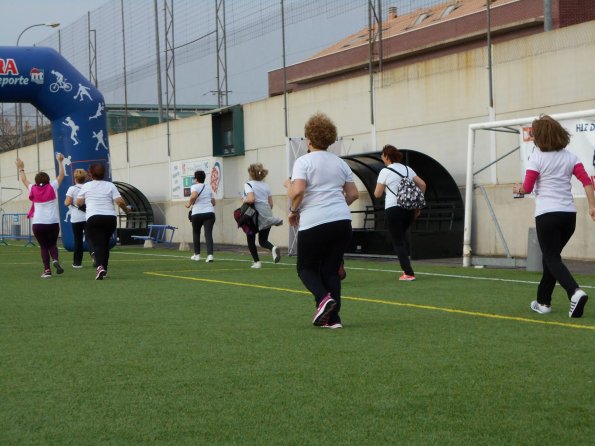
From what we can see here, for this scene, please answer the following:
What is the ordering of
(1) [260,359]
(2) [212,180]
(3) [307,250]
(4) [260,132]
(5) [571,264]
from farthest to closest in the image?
(2) [212,180]
(4) [260,132]
(5) [571,264]
(3) [307,250]
(1) [260,359]

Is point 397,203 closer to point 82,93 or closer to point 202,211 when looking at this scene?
point 202,211

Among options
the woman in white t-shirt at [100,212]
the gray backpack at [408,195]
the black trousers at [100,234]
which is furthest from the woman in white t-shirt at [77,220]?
the gray backpack at [408,195]

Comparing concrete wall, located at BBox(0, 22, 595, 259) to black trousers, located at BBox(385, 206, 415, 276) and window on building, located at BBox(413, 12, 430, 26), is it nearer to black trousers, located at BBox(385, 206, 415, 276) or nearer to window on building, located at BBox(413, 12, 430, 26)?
window on building, located at BBox(413, 12, 430, 26)

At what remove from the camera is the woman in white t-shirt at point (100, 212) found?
1500 cm

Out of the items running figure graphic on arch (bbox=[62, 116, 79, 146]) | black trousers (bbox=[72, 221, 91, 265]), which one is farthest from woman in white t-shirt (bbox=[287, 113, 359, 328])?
running figure graphic on arch (bbox=[62, 116, 79, 146])

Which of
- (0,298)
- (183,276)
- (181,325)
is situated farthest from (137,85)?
(181,325)

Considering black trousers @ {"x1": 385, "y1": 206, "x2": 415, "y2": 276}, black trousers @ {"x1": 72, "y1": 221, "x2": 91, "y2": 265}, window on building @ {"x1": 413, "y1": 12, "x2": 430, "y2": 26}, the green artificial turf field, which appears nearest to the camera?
the green artificial turf field

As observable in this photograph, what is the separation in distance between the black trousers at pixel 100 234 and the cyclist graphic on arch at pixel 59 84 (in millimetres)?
10579

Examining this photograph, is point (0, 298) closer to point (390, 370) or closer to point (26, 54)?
point (390, 370)

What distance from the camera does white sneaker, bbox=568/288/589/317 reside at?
8703mm

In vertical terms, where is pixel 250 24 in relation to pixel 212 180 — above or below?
above

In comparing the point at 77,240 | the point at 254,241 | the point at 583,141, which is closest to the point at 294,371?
the point at 583,141

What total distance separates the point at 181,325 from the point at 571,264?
383 inches

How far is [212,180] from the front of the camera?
3119cm
